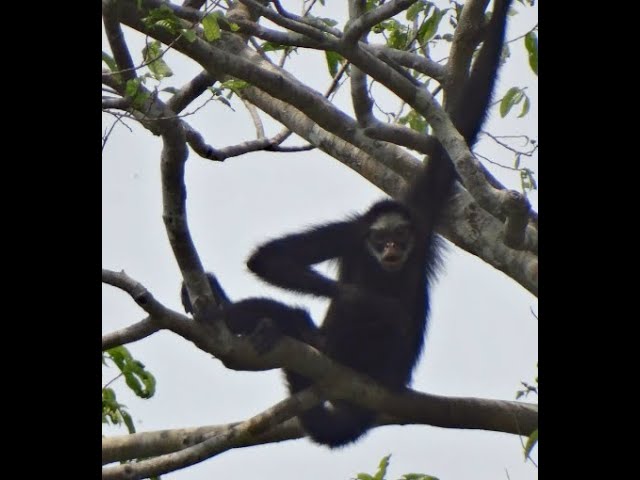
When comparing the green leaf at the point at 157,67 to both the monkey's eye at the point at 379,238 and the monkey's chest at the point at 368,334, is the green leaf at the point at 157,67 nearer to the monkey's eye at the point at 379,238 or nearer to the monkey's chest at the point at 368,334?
the monkey's chest at the point at 368,334

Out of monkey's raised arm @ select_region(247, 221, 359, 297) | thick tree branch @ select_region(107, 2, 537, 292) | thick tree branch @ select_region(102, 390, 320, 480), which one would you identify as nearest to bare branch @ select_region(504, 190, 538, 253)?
thick tree branch @ select_region(107, 2, 537, 292)

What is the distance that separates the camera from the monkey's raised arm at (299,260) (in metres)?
7.67

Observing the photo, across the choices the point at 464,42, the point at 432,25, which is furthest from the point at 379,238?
the point at 464,42

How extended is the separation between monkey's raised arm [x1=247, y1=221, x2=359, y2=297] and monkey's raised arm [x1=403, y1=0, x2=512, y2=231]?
3.57 ft

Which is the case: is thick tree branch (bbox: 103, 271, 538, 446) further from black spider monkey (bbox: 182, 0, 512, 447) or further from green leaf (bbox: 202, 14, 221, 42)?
green leaf (bbox: 202, 14, 221, 42)

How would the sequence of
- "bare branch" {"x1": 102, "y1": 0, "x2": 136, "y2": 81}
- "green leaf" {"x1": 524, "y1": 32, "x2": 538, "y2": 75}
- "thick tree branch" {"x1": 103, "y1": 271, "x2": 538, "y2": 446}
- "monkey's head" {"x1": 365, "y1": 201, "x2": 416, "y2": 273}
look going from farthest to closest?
"monkey's head" {"x1": 365, "y1": 201, "x2": 416, "y2": 273} < "green leaf" {"x1": 524, "y1": 32, "x2": 538, "y2": 75} < "bare branch" {"x1": 102, "y1": 0, "x2": 136, "y2": 81} < "thick tree branch" {"x1": 103, "y1": 271, "x2": 538, "y2": 446}

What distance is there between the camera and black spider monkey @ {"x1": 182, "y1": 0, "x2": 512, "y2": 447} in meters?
6.31

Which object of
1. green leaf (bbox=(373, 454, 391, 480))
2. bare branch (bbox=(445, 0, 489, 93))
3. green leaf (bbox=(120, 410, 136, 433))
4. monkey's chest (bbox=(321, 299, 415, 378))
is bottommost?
green leaf (bbox=(373, 454, 391, 480))

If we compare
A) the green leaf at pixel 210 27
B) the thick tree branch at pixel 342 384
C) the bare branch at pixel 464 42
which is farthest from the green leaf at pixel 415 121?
the green leaf at pixel 210 27

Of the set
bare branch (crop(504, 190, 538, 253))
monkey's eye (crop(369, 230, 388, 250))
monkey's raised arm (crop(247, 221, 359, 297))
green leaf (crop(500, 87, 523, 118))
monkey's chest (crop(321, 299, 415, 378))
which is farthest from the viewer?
monkey's eye (crop(369, 230, 388, 250))
